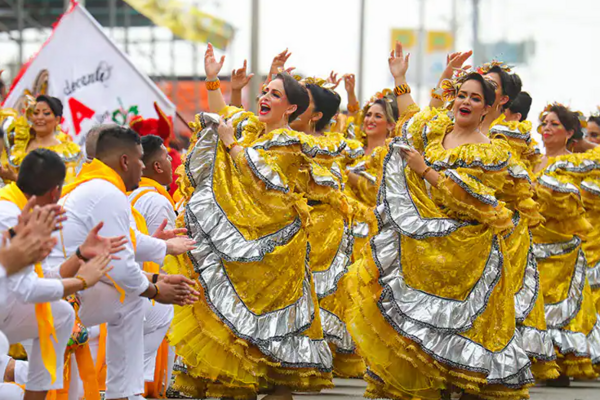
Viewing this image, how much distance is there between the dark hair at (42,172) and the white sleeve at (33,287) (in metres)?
0.46

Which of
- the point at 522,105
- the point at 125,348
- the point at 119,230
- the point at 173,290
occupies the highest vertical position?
the point at 522,105

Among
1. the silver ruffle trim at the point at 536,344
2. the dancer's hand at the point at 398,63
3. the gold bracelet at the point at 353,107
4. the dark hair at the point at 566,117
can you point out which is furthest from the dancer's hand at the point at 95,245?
the gold bracelet at the point at 353,107

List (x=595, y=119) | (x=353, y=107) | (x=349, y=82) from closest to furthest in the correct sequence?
(x=349, y=82), (x=353, y=107), (x=595, y=119)

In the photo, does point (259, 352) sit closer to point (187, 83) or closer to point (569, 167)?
point (569, 167)

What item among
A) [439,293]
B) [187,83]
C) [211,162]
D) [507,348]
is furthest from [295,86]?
[187,83]

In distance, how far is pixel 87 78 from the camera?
41.0 ft

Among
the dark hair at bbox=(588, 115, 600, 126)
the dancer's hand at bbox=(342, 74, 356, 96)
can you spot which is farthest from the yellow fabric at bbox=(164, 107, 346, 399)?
the dark hair at bbox=(588, 115, 600, 126)

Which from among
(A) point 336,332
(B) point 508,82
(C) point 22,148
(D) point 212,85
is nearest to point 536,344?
(A) point 336,332

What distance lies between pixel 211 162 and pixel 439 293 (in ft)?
5.93

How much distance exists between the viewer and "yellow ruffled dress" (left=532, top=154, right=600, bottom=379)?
32.0ft

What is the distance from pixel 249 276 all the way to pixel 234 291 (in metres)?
0.14

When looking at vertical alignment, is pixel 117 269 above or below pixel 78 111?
below

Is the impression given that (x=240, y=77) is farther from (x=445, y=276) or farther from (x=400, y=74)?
(x=445, y=276)

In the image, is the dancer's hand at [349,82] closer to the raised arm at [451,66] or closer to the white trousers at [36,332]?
the raised arm at [451,66]
